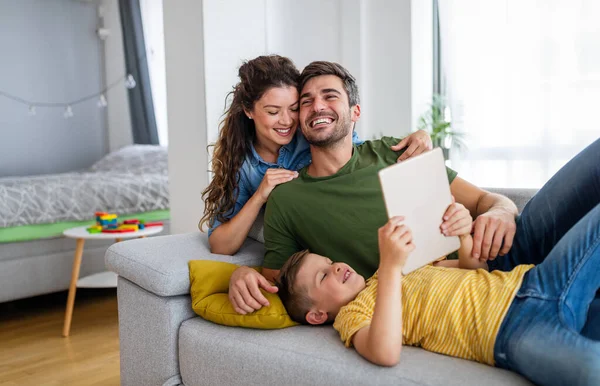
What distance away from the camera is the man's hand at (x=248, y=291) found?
1.75 m

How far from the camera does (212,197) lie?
2.23 m

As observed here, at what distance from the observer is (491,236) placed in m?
1.66

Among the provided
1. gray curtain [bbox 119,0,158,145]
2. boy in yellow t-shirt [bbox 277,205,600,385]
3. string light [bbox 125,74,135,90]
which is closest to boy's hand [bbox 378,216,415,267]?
boy in yellow t-shirt [bbox 277,205,600,385]

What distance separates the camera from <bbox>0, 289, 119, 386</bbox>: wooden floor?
2693mm

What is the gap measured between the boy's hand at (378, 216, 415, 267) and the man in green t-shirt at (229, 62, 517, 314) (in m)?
0.51

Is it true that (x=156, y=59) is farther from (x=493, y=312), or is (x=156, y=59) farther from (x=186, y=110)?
(x=493, y=312)

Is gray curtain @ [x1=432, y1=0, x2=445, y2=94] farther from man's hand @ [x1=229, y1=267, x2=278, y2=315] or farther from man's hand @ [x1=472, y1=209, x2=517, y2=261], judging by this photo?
man's hand @ [x1=229, y1=267, x2=278, y2=315]

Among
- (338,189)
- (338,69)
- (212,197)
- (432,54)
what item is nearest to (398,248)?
(338,189)

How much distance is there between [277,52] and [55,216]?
1.64 meters

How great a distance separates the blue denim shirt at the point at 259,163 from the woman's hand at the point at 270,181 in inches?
→ 5.0

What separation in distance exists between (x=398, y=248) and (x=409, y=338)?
33 cm

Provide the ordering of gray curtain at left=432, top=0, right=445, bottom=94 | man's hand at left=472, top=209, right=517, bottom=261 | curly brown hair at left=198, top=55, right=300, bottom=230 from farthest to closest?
gray curtain at left=432, top=0, right=445, bottom=94
curly brown hair at left=198, top=55, right=300, bottom=230
man's hand at left=472, top=209, right=517, bottom=261

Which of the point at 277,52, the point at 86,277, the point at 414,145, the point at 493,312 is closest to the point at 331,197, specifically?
the point at 414,145

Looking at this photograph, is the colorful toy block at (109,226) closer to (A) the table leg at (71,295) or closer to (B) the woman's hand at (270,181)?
(A) the table leg at (71,295)
